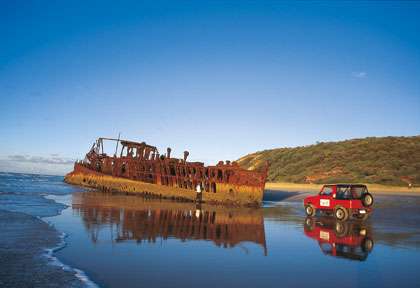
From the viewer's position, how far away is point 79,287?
18.9ft

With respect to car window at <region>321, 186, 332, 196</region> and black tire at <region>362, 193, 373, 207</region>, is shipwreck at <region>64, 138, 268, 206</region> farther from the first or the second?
black tire at <region>362, 193, 373, 207</region>

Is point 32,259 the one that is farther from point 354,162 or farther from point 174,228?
point 354,162

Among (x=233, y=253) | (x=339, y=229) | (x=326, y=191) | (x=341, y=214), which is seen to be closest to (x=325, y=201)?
(x=341, y=214)

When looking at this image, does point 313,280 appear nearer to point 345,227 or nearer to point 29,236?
point 29,236

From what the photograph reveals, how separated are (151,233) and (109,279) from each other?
5.04 meters

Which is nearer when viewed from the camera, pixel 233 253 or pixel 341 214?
pixel 233 253

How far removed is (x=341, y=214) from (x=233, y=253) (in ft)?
29.3

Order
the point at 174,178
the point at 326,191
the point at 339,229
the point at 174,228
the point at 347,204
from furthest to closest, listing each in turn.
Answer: the point at 326,191, the point at 174,178, the point at 347,204, the point at 339,229, the point at 174,228

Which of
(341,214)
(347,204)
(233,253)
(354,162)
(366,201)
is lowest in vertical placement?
(233,253)

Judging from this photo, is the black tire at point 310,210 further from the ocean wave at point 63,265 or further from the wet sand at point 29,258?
the ocean wave at point 63,265

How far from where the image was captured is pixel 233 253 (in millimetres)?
8836

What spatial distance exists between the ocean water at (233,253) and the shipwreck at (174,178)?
9413 mm

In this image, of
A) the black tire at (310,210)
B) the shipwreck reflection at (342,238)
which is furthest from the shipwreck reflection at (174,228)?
the black tire at (310,210)

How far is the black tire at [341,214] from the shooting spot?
1606 centimetres
